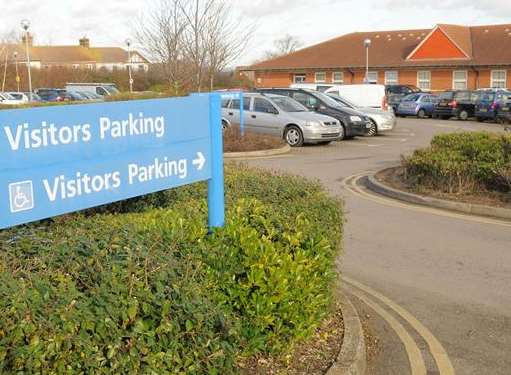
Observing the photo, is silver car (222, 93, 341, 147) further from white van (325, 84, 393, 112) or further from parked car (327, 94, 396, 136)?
white van (325, 84, 393, 112)

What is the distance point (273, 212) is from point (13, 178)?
Result: 2099 millimetres

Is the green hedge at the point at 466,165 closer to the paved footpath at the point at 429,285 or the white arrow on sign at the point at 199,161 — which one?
the paved footpath at the point at 429,285

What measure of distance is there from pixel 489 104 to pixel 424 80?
1897 cm

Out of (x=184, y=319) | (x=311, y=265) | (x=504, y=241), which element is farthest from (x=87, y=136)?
(x=504, y=241)

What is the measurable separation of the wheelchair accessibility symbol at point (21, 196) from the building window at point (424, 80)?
1906 inches

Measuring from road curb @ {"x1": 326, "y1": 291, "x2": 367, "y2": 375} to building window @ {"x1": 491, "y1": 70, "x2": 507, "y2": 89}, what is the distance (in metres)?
43.9

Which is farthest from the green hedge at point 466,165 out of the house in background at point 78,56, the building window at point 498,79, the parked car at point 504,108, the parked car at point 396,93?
the house in background at point 78,56

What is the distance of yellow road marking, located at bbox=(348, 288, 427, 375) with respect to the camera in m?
4.45

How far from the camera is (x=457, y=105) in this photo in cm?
3253

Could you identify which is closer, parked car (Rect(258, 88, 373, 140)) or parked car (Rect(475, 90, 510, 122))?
parked car (Rect(258, 88, 373, 140))

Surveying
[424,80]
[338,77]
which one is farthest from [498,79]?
[338,77]

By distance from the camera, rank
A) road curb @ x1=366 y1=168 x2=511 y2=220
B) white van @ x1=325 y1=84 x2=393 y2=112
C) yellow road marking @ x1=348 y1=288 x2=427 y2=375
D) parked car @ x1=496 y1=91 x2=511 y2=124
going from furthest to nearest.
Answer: parked car @ x1=496 y1=91 x2=511 y2=124 → white van @ x1=325 y1=84 x2=393 y2=112 → road curb @ x1=366 y1=168 x2=511 y2=220 → yellow road marking @ x1=348 y1=288 x2=427 y2=375

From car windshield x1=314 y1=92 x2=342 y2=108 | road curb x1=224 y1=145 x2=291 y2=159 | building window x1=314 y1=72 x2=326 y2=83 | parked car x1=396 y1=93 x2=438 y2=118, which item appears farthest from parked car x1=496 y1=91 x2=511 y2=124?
building window x1=314 y1=72 x2=326 y2=83

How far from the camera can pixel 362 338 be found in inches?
183
